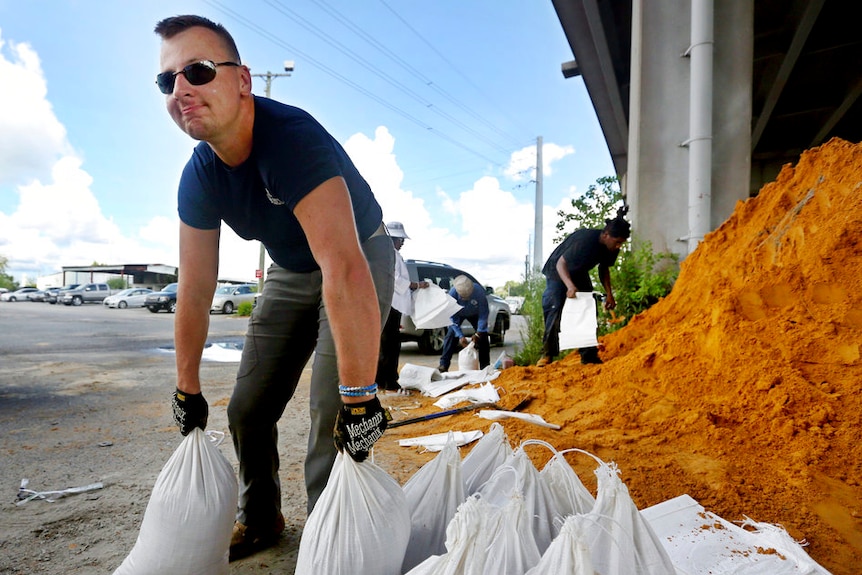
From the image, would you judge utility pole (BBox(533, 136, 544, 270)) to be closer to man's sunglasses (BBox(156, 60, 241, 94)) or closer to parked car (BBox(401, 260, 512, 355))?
parked car (BBox(401, 260, 512, 355))

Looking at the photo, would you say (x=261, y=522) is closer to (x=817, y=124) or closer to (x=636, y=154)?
(x=636, y=154)

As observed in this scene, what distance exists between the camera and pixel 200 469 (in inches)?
58.9

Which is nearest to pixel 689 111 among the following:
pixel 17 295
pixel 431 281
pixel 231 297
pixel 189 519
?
pixel 431 281

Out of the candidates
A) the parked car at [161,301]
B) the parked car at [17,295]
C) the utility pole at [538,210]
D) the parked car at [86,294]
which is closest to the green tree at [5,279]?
the parked car at [17,295]

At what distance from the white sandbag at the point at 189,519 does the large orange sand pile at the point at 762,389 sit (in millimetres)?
1600

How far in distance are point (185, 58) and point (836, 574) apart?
8.44ft

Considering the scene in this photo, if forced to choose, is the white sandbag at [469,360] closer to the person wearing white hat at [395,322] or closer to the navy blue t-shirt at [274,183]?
the person wearing white hat at [395,322]

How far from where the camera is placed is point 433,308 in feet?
17.8

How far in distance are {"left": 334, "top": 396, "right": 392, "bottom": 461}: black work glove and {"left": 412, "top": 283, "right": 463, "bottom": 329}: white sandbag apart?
4.12 metres

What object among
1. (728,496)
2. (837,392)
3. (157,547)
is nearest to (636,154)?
(837,392)

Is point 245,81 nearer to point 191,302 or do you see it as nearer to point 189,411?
point 191,302

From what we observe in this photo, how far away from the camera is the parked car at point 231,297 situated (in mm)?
21828

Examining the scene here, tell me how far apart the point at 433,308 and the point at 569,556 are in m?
4.45

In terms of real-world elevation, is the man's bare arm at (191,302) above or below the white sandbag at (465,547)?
above
